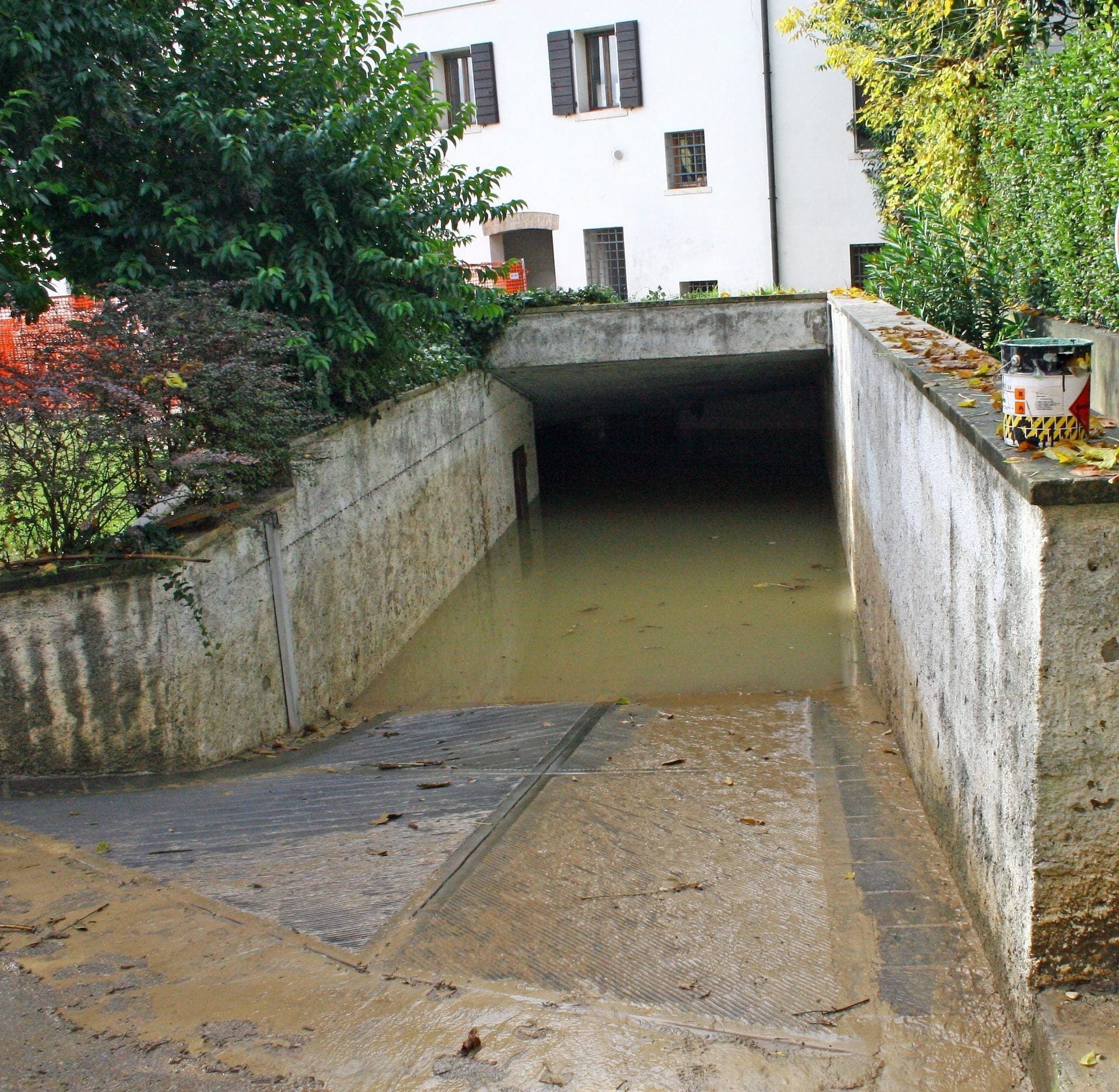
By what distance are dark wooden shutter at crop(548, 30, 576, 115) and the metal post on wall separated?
18120 mm

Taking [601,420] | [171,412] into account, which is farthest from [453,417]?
[601,420]

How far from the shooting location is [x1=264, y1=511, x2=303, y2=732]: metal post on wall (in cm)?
800

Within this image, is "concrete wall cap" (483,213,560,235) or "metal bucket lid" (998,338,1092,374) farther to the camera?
"concrete wall cap" (483,213,560,235)

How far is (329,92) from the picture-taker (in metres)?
9.71

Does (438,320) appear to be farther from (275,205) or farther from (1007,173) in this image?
(1007,173)

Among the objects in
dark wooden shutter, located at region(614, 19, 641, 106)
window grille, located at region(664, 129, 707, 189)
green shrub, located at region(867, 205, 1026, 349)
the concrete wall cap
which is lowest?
green shrub, located at region(867, 205, 1026, 349)

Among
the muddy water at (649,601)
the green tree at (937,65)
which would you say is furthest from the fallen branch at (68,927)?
the green tree at (937,65)

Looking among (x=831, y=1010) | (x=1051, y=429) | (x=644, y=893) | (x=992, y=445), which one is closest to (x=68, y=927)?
(x=644, y=893)

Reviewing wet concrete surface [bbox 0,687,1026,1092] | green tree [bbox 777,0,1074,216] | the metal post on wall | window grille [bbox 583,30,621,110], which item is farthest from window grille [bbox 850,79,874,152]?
wet concrete surface [bbox 0,687,1026,1092]

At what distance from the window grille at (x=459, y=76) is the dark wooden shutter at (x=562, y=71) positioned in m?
2.05

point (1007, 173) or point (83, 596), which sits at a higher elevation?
point (1007, 173)

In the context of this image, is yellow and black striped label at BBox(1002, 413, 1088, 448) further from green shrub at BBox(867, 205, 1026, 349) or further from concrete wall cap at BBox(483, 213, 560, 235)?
concrete wall cap at BBox(483, 213, 560, 235)

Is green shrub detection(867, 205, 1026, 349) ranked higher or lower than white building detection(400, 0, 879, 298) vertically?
lower

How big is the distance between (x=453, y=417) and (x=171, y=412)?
6.77 m
